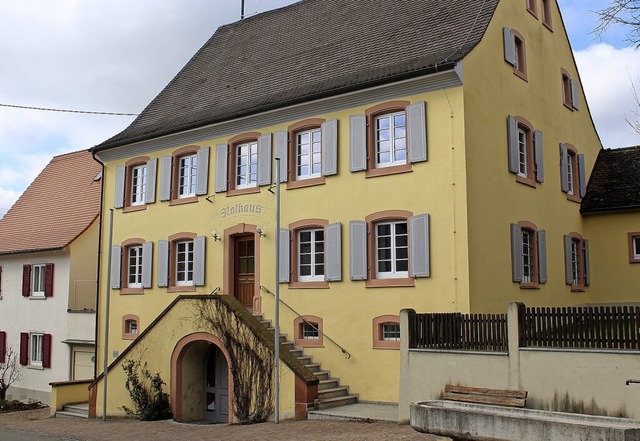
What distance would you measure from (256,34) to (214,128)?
5728 millimetres

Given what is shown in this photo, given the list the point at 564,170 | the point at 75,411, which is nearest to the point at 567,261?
the point at 564,170

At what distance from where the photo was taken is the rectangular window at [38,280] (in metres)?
27.3

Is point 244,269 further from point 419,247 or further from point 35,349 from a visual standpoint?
point 35,349

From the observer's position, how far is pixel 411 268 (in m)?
15.9

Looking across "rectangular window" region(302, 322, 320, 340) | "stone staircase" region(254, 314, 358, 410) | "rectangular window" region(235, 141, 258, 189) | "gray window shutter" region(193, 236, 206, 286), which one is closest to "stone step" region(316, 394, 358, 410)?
"stone staircase" region(254, 314, 358, 410)

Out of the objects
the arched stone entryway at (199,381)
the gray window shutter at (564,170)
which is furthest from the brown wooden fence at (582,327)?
the gray window shutter at (564,170)

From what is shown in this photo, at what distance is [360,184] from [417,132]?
6.23 ft

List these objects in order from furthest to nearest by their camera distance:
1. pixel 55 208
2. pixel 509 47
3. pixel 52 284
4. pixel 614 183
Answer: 1. pixel 55 208
2. pixel 52 284
3. pixel 614 183
4. pixel 509 47

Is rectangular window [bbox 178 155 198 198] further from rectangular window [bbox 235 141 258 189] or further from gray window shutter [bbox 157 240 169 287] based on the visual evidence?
rectangular window [bbox 235 141 258 189]

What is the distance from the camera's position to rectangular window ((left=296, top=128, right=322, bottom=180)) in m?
18.1

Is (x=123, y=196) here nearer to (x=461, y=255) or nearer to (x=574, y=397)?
(x=461, y=255)

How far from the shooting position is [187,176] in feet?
69.8

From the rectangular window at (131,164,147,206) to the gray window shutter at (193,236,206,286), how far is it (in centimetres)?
314

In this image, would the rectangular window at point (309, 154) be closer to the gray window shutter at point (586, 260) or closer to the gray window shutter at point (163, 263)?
the gray window shutter at point (163, 263)
